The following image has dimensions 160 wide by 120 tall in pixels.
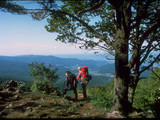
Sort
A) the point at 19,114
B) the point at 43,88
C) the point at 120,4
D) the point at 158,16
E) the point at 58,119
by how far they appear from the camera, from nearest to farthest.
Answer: the point at 58,119 → the point at 19,114 → the point at 120,4 → the point at 158,16 → the point at 43,88

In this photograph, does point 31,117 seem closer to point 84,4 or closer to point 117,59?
point 117,59

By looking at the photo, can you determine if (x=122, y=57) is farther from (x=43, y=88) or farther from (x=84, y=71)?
(x=43, y=88)

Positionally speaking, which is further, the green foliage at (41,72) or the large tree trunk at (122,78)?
the green foliage at (41,72)

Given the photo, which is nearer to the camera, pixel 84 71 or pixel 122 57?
pixel 122 57

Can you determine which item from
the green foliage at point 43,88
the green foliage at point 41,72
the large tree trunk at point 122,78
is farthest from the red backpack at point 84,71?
the green foliage at point 41,72

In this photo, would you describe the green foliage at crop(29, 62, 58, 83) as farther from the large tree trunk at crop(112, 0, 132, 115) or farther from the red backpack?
the large tree trunk at crop(112, 0, 132, 115)

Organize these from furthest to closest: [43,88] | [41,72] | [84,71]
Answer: [41,72], [43,88], [84,71]

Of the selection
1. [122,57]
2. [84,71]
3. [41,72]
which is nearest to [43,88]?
[84,71]

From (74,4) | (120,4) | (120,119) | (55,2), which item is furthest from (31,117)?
(120,4)

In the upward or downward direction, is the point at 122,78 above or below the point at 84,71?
above

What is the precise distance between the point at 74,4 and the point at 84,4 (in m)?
0.48

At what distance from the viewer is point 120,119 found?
4.33m

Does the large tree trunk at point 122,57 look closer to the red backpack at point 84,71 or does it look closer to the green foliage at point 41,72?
the red backpack at point 84,71

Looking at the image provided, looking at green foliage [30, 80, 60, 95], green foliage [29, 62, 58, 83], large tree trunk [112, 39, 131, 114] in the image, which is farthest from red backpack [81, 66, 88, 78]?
green foliage [29, 62, 58, 83]
